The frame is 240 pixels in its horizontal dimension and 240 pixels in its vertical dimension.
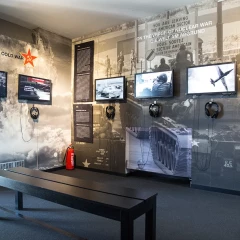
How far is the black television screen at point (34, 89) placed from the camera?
168 inches

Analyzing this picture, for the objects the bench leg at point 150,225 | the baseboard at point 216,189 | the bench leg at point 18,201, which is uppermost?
the bench leg at point 150,225

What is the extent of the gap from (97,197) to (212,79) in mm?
2676

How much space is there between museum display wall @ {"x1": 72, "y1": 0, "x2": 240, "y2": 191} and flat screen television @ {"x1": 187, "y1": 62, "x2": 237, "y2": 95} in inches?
0.6

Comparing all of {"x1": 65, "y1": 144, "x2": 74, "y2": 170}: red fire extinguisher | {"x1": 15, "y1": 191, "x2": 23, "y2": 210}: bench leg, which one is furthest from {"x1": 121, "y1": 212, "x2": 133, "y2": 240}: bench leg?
{"x1": 65, "y1": 144, "x2": 74, "y2": 170}: red fire extinguisher

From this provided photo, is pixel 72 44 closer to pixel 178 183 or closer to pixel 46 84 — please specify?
pixel 46 84

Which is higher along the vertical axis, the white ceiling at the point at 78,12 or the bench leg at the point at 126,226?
the white ceiling at the point at 78,12

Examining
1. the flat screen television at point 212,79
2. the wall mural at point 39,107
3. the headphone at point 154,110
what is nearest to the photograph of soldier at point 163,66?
the flat screen television at point 212,79

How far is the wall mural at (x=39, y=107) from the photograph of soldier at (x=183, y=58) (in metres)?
2.67

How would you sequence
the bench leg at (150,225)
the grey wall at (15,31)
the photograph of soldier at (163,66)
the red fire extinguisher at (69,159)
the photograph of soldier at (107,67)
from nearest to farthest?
the bench leg at (150,225) → the photograph of soldier at (163,66) → the grey wall at (15,31) → the photograph of soldier at (107,67) → the red fire extinguisher at (69,159)

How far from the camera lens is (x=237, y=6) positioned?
338 cm

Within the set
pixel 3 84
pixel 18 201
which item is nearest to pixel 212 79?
pixel 18 201

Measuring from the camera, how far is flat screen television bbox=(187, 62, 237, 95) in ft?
10.9

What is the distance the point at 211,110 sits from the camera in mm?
3543

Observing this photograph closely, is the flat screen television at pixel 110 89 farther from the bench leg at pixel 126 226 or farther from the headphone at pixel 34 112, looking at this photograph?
the bench leg at pixel 126 226
